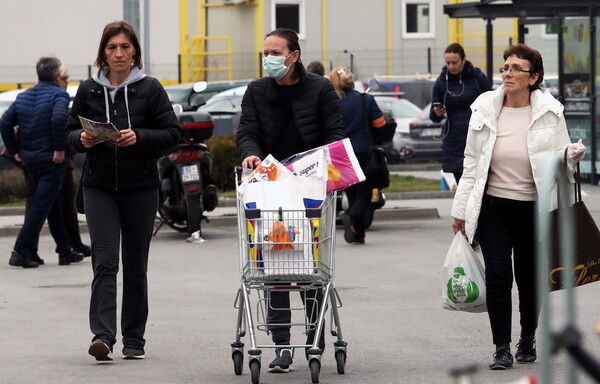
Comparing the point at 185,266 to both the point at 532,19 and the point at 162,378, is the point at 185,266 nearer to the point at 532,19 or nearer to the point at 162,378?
the point at 162,378

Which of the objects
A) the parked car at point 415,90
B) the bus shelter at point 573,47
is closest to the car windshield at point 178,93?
the parked car at point 415,90

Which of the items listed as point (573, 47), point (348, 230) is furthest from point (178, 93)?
point (348, 230)

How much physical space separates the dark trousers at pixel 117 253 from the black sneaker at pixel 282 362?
96 centimetres

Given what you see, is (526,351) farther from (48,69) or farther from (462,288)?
(48,69)

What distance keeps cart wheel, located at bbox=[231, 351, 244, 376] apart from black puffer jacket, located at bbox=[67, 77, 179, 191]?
121 centimetres

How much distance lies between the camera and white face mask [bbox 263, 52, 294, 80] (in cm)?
717

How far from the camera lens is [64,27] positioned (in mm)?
38531

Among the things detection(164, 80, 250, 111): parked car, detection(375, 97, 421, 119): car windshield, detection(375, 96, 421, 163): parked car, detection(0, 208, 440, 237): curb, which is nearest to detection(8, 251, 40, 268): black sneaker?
detection(0, 208, 440, 237): curb

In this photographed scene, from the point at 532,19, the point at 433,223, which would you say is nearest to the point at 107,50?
the point at 433,223

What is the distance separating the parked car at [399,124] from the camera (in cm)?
2698

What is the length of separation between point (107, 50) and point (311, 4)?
34.7 meters

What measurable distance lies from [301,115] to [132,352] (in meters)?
1.71

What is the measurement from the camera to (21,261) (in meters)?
12.7

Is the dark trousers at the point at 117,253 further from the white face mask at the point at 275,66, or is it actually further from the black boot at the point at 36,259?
the black boot at the point at 36,259
